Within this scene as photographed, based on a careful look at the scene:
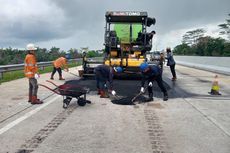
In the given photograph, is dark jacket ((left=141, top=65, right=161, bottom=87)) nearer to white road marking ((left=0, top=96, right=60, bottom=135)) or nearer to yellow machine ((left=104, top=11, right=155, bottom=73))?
white road marking ((left=0, top=96, right=60, bottom=135))

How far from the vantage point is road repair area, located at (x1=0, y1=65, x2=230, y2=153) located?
4879 millimetres

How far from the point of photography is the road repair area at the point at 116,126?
4879 mm

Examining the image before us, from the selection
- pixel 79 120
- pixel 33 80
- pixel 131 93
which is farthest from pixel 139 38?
pixel 79 120

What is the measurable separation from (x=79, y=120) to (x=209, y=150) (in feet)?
9.85

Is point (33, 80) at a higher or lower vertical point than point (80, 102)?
higher

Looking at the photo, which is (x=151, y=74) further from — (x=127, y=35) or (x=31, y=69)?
(x=127, y=35)

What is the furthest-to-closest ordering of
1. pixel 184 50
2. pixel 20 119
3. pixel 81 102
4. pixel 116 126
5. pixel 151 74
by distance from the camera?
pixel 184 50, pixel 151 74, pixel 81 102, pixel 20 119, pixel 116 126

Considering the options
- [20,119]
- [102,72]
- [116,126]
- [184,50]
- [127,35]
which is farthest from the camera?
[184,50]

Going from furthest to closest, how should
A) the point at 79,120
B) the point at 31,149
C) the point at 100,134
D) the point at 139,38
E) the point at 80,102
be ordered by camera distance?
the point at 139,38 → the point at 80,102 → the point at 79,120 → the point at 100,134 → the point at 31,149

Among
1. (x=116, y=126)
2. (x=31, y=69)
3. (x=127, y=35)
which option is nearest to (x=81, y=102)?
(x=31, y=69)

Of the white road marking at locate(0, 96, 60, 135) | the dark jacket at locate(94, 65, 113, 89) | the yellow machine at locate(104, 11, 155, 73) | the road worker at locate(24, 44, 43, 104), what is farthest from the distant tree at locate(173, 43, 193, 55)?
the white road marking at locate(0, 96, 60, 135)

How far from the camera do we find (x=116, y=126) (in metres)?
6.14

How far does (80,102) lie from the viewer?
830cm

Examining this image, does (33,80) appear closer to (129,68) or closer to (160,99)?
(160,99)
